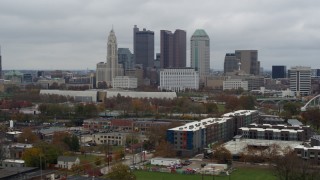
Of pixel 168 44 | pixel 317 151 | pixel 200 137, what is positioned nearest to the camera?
pixel 317 151

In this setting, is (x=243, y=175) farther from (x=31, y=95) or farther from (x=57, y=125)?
(x=31, y=95)

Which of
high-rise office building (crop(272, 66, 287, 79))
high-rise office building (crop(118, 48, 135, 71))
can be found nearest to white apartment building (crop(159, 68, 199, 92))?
high-rise office building (crop(118, 48, 135, 71))

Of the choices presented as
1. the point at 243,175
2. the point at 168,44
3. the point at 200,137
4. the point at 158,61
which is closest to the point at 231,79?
the point at 168,44

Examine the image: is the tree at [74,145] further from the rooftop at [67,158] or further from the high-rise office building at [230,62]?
the high-rise office building at [230,62]

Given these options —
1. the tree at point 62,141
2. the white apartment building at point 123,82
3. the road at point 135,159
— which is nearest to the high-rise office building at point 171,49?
the white apartment building at point 123,82

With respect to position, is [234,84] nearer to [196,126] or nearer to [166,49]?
[166,49]

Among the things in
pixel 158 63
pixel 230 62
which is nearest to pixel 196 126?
pixel 230 62
